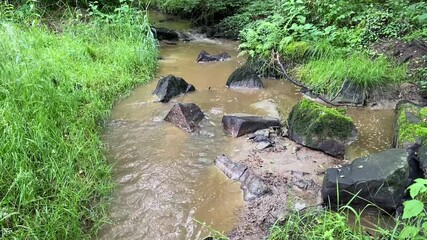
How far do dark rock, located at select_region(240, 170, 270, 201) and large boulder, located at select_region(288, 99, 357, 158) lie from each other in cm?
93

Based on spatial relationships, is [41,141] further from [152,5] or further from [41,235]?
[152,5]

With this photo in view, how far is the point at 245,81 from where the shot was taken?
244 inches

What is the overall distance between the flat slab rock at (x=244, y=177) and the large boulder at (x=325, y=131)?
91 centimetres

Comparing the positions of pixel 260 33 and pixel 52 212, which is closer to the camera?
pixel 52 212

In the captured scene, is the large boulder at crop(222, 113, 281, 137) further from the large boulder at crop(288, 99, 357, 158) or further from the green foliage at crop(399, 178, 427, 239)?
the green foliage at crop(399, 178, 427, 239)

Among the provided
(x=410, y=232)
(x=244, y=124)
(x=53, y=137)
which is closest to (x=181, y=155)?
(x=244, y=124)

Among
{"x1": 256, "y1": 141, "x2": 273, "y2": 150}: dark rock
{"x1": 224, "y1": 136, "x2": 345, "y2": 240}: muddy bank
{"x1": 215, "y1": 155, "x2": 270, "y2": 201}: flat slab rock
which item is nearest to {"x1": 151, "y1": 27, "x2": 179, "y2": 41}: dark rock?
{"x1": 224, "y1": 136, "x2": 345, "y2": 240}: muddy bank

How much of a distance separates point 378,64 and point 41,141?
182 inches

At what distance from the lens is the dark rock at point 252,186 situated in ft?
11.0

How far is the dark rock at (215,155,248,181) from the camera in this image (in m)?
3.63

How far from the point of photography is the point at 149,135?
14.7 ft

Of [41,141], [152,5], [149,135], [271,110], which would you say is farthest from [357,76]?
[152,5]

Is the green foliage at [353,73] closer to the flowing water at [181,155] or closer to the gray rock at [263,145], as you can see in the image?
the flowing water at [181,155]

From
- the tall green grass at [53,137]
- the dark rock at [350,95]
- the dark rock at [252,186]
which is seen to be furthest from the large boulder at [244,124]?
the tall green grass at [53,137]
